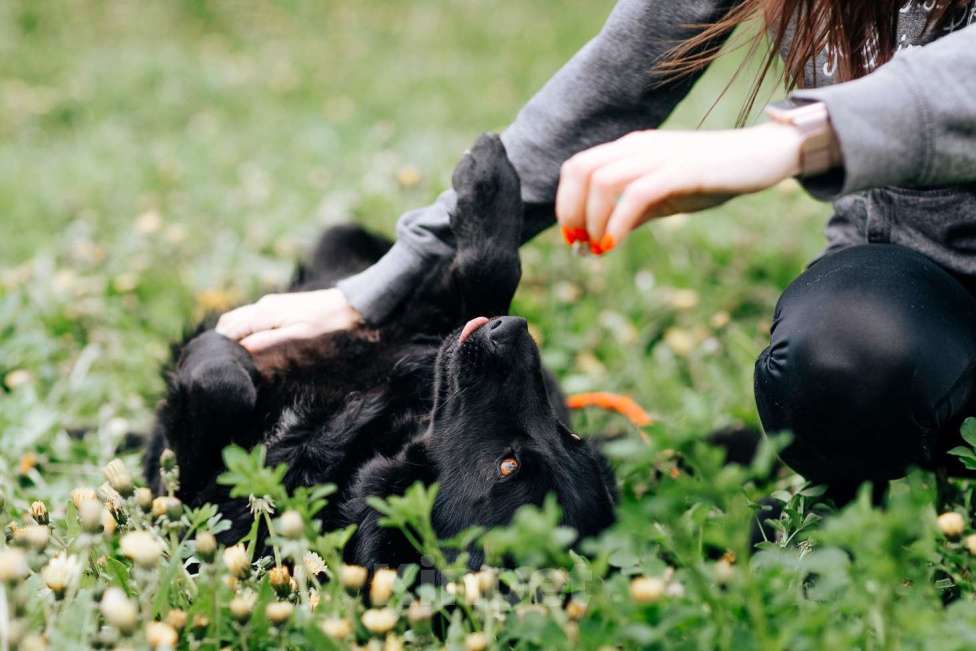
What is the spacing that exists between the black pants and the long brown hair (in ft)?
1.02

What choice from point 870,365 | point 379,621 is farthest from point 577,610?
point 870,365

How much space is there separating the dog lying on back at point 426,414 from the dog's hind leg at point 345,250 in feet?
1.51

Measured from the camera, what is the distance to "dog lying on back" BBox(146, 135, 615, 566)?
5.81 feet

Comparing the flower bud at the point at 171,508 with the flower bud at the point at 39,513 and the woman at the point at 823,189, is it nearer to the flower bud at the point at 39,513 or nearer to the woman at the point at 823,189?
the flower bud at the point at 39,513

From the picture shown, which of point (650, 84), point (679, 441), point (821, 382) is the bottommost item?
point (821, 382)

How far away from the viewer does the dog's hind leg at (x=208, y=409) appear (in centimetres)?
183

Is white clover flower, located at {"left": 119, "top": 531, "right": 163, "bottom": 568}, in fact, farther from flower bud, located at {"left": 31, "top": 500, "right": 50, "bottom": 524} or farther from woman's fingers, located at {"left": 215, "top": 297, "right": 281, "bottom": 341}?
woman's fingers, located at {"left": 215, "top": 297, "right": 281, "bottom": 341}

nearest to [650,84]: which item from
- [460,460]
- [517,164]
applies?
[517,164]

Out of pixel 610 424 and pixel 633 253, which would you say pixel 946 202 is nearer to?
pixel 610 424

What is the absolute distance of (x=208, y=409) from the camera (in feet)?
6.00

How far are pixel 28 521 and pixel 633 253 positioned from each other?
2.01 metres

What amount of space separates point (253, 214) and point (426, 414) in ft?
5.41

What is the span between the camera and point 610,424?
242 centimetres

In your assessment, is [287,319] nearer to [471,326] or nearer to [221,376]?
[221,376]
